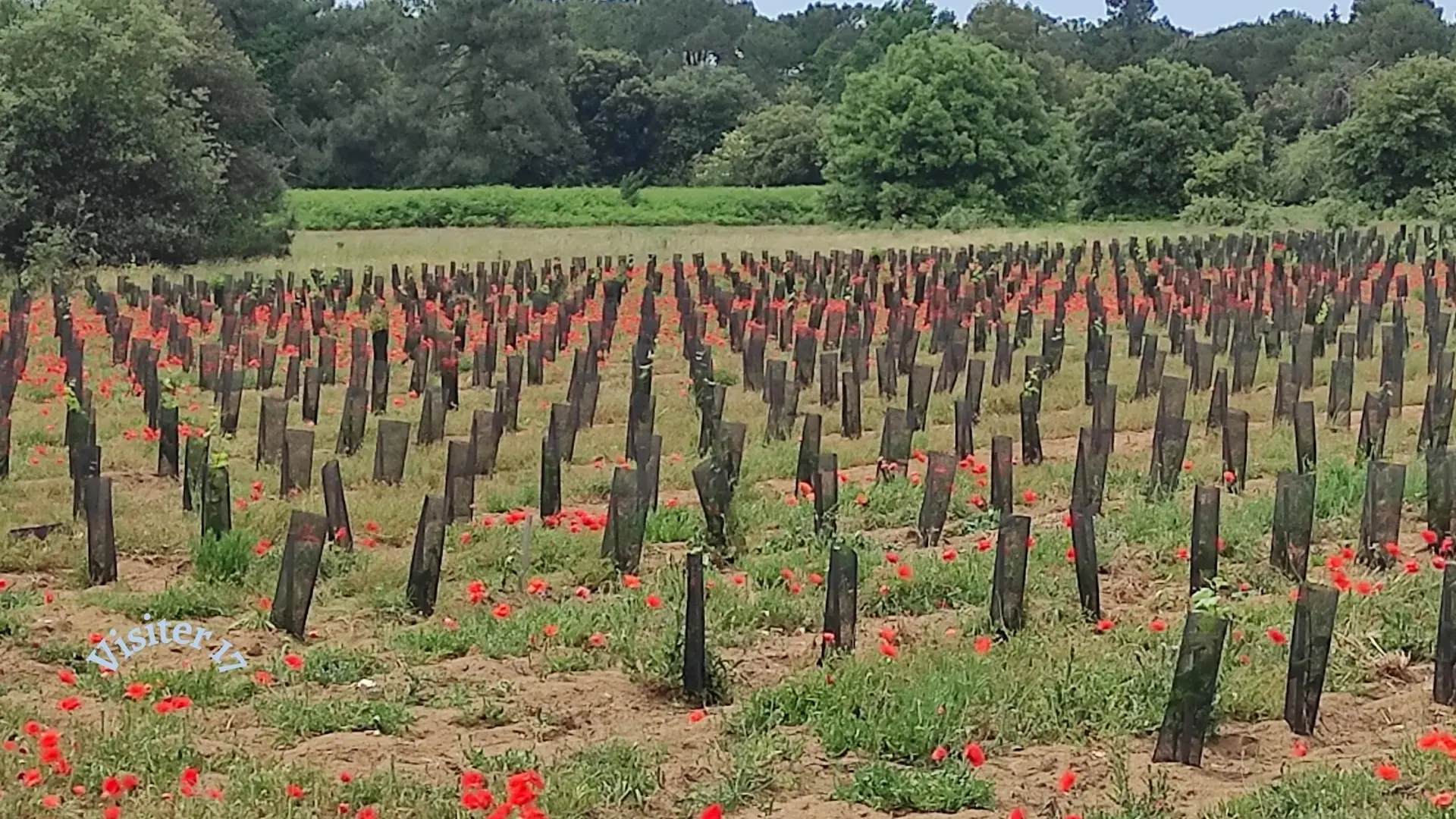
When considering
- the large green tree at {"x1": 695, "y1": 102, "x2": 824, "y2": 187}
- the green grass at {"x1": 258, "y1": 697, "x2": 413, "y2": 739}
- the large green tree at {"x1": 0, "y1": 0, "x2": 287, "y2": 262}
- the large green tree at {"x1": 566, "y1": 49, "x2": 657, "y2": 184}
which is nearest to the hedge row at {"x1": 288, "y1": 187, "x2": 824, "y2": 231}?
the large green tree at {"x1": 695, "y1": 102, "x2": 824, "y2": 187}

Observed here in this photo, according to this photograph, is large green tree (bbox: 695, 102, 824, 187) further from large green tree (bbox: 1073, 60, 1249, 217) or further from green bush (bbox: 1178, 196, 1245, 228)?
green bush (bbox: 1178, 196, 1245, 228)

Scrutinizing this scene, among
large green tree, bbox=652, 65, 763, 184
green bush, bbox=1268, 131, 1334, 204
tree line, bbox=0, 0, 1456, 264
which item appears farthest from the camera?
large green tree, bbox=652, 65, 763, 184

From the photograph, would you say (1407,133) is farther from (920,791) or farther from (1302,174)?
(920,791)

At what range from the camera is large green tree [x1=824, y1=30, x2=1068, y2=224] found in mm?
42594

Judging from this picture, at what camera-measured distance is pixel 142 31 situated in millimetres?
26172

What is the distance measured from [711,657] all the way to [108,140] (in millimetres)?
23140

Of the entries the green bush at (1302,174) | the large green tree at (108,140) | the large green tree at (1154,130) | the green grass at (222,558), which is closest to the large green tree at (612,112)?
the large green tree at (1154,130)

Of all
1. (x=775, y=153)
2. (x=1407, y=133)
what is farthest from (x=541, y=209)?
(x=1407, y=133)

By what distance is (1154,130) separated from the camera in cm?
4281

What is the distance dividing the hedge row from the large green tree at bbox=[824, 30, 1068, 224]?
2.47m

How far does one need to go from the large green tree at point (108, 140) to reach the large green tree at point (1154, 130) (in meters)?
24.6

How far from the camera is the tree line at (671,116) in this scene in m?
26.0

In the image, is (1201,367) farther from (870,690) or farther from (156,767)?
(156,767)

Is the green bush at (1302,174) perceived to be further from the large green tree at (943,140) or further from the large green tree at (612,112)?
the large green tree at (612,112)
